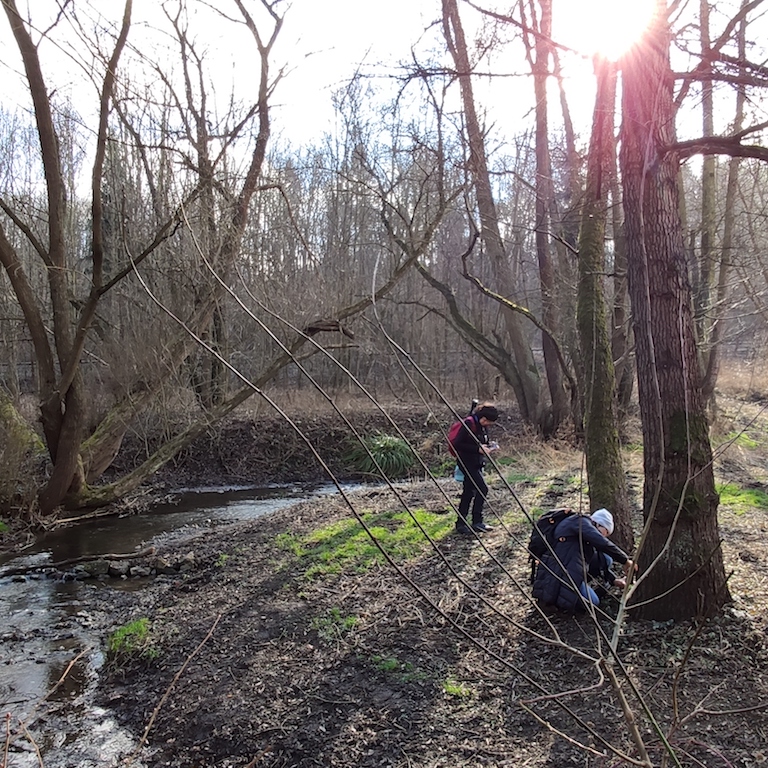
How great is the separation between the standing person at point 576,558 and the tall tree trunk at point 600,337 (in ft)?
2.55

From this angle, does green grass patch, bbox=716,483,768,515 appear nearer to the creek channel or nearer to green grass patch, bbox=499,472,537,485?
green grass patch, bbox=499,472,537,485

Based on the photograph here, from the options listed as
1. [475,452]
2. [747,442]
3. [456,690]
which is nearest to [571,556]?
[456,690]

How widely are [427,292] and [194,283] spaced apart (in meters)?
15.1

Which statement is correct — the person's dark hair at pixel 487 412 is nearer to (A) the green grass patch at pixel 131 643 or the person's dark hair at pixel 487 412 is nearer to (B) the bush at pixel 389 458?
(A) the green grass patch at pixel 131 643

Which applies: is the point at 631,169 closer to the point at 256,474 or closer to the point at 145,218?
the point at 145,218

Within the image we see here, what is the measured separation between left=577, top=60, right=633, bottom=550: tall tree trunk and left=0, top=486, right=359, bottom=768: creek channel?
4196 millimetres

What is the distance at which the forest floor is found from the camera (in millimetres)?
3613

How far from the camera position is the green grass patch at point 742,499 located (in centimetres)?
820

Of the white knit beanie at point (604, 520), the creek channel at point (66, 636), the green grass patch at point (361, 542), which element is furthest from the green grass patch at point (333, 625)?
the white knit beanie at point (604, 520)

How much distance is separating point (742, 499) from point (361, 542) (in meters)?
5.09

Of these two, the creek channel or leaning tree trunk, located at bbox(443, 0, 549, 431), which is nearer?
the creek channel

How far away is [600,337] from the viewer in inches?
216

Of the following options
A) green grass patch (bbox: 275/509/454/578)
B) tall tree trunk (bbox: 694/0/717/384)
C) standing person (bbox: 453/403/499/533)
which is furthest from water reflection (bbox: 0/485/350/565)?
tall tree trunk (bbox: 694/0/717/384)

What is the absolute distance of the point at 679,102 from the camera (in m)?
4.64
